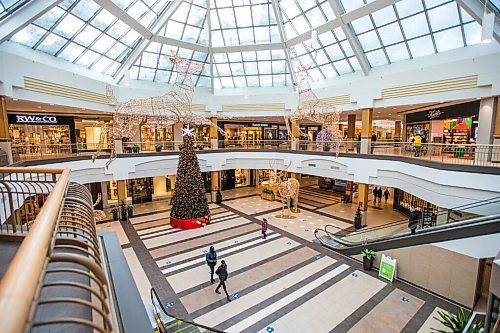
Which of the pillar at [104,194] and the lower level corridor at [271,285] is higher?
the pillar at [104,194]

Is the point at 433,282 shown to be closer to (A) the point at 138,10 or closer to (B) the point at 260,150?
(B) the point at 260,150

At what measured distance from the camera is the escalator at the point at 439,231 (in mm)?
7199

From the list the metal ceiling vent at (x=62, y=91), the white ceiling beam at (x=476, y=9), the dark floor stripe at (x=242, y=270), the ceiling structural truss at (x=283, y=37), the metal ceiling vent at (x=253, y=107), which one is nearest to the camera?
the dark floor stripe at (x=242, y=270)

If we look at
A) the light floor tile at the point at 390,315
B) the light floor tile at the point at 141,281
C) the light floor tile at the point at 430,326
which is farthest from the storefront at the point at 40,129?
the light floor tile at the point at 430,326

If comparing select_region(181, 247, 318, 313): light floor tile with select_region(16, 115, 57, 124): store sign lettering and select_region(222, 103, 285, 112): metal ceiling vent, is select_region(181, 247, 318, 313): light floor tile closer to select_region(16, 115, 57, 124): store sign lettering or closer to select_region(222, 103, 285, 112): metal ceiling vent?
select_region(222, 103, 285, 112): metal ceiling vent

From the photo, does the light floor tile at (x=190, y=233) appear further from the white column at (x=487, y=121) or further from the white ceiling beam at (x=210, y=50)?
the white column at (x=487, y=121)

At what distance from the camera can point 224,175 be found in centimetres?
2623

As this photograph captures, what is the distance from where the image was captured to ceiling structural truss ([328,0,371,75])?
13.9 metres

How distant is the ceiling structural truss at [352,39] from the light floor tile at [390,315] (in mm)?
12361

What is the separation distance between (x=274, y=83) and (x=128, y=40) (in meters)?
10.9

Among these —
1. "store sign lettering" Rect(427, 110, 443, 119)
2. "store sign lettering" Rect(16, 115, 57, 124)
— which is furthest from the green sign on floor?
"store sign lettering" Rect(16, 115, 57, 124)

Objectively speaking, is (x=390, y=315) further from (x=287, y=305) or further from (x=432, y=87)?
(x=432, y=87)

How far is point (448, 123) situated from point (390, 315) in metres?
13.9

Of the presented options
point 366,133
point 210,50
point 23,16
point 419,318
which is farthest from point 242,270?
point 210,50
